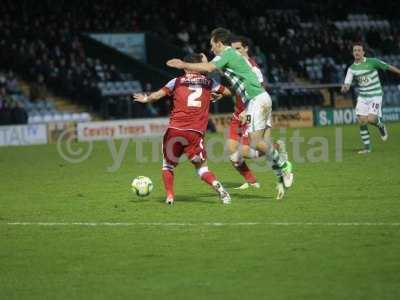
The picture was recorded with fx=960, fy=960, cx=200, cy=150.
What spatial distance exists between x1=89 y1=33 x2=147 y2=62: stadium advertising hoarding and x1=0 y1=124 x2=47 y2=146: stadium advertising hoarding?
8.10m

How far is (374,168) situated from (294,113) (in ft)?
57.6

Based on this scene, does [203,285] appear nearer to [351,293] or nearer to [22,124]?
[351,293]

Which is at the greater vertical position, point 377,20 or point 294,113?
point 377,20

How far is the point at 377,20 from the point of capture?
4650cm

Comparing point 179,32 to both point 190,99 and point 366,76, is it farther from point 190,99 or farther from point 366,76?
point 190,99

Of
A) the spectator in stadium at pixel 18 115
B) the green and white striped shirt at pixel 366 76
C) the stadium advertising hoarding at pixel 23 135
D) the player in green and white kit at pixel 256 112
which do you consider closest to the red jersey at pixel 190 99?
the player in green and white kit at pixel 256 112

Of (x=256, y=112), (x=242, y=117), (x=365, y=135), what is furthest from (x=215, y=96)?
(x=365, y=135)

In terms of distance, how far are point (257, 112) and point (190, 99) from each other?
100 cm

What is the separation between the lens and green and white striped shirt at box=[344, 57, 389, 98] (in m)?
21.6

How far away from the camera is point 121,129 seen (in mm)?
32219

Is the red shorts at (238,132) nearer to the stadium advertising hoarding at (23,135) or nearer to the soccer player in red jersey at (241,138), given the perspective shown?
the soccer player in red jersey at (241,138)

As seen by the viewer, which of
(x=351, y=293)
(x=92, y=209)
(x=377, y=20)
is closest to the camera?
(x=351, y=293)

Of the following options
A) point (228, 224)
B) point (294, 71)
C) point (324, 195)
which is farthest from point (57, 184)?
point (294, 71)

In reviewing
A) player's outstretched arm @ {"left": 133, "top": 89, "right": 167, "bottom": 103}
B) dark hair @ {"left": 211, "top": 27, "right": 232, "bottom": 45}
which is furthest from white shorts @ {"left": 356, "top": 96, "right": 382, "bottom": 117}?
player's outstretched arm @ {"left": 133, "top": 89, "right": 167, "bottom": 103}
